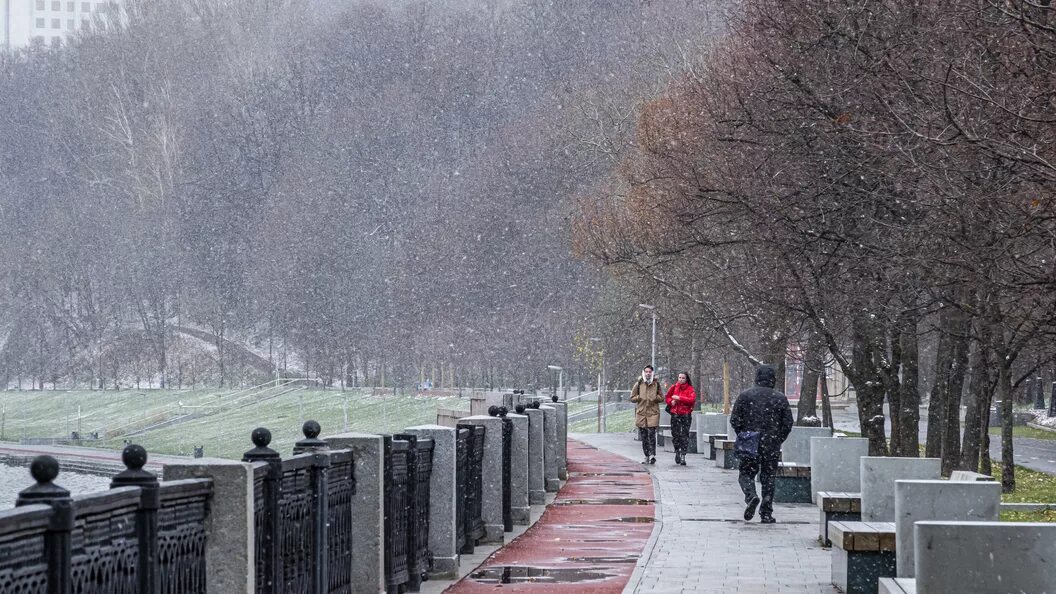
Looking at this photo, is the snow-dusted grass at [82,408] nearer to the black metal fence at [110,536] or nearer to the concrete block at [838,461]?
the concrete block at [838,461]

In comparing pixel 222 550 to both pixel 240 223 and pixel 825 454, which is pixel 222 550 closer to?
pixel 825 454

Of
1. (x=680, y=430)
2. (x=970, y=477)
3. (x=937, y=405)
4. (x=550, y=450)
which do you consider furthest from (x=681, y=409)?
(x=970, y=477)

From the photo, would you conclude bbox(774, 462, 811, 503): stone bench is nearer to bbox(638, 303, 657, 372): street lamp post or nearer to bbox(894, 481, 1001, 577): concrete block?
bbox(894, 481, 1001, 577): concrete block

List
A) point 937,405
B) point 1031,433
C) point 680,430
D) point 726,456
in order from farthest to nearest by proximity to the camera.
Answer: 1. point 1031,433
2. point 680,430
3. point 726,456
4. point 937,405

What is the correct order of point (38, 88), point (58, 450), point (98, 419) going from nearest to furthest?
point (58, 450) → point (98, 419) → point (38, 88)

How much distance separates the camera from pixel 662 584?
41.7ft

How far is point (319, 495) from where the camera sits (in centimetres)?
992

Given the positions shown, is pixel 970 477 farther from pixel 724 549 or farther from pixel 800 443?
pixel 800 443

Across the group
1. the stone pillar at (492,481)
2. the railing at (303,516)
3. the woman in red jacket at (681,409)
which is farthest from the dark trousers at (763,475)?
the woman in red jacket at (681,409)

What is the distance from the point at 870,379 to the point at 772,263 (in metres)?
2.69

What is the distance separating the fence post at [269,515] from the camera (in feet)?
28.2

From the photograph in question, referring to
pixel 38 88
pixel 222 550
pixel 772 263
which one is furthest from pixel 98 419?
pixel 222 550

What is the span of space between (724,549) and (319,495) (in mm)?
6436

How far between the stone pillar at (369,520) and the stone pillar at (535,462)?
358 inches
